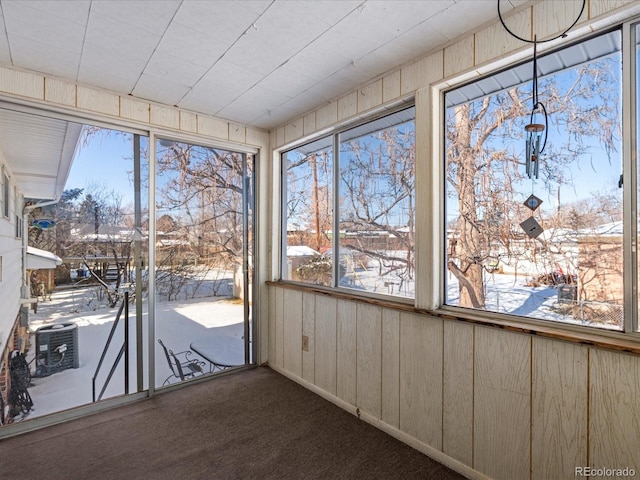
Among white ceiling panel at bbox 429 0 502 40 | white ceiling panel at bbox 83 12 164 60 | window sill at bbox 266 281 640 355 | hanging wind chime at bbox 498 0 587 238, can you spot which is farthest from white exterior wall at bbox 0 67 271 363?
hanging wind chime at bbox 498 0 587 238

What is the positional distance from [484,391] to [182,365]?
2468 mm

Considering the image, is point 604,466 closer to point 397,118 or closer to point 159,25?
point 397,118

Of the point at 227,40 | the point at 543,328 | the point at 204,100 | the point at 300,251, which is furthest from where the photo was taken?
the point at 300,251

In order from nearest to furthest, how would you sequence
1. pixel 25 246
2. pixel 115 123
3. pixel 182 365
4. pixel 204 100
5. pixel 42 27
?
pixel 42 27
pixel 25 246
pixel 115 123
pixel 204 100
pixel 182 365

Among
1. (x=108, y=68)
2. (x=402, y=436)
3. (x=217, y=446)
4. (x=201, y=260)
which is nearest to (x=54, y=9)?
(x=108, y=68)

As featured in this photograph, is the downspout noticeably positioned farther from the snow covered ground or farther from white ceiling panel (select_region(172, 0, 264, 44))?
white ceiling panel (select_region(172, 0, 264, 44))

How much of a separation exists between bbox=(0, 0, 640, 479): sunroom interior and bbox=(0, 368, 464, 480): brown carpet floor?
6.7 inches

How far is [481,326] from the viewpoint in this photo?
180cm

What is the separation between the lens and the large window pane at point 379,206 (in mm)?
2289

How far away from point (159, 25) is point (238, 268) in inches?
83.1

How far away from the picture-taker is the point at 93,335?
2576 millimetres

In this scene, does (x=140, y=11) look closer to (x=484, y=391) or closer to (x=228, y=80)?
(x=228, y=80)

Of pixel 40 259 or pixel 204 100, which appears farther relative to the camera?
pixel 204 100

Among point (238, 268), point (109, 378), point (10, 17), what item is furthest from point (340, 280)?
point (10, 17)
